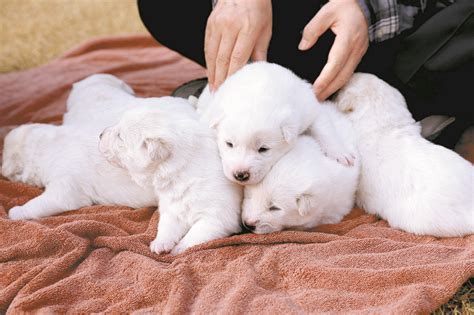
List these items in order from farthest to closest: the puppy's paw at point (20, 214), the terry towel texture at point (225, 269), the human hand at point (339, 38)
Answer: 1. the human hand at point (339, 38)
2. the puppy's paw at point (20, 214)
3. the terry towel texture at point (225, 269)

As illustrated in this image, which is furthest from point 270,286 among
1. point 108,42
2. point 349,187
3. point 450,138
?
point 108,42

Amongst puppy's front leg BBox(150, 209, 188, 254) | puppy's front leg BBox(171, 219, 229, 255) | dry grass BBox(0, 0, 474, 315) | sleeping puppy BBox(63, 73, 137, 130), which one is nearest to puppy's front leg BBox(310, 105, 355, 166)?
puppy's front leg BBox(171, 219, 229, 255)

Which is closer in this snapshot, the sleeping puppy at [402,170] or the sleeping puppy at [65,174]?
the sleeping puppy at [402,170]

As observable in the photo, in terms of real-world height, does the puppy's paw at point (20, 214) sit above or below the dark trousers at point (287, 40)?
below

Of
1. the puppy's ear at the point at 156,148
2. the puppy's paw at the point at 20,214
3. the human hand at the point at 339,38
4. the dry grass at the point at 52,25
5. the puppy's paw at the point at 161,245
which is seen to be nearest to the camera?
the puppy's paw at the point at 161,245

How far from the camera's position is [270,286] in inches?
76.4

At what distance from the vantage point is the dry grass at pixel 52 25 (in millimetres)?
4902

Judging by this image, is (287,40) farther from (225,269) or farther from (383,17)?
(225,269)

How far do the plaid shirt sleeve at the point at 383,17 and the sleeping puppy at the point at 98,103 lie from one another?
44.6 inches

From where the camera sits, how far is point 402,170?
2293 millimetres

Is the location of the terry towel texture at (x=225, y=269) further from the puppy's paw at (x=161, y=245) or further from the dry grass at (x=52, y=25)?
the dry grass at (x=52, y=25)

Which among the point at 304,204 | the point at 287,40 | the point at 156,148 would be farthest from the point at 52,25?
the point at 304,204

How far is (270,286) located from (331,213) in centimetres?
53

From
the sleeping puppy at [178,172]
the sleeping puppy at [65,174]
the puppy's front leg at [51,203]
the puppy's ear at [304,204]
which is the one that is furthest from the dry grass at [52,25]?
the puppy's ear at [304,204]
